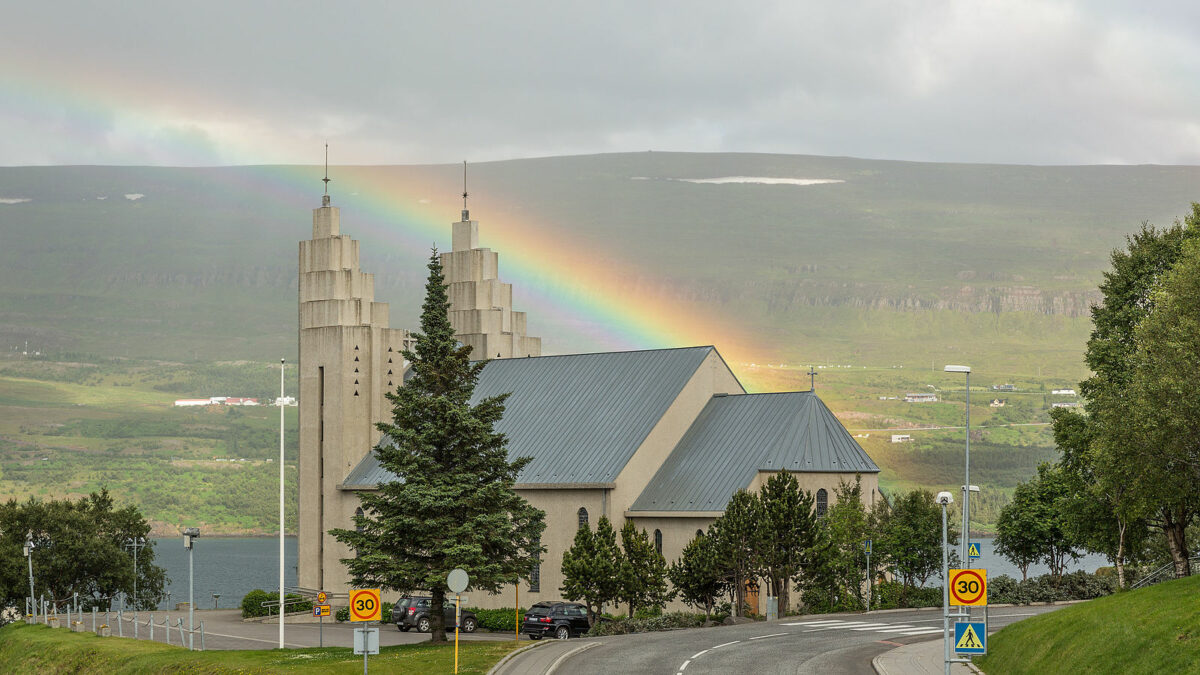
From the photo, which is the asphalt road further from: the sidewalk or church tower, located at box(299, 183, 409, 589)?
church tower, located at box(299, 183, 409, 589)

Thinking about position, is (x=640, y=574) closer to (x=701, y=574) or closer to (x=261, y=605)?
(x=701, y=574)

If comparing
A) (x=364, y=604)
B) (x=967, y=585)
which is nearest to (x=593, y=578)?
(x=364, y=604)

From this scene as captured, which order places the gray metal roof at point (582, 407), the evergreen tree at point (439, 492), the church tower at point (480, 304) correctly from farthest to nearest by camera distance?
the church tower at point (480, 304) < the gray metal roof at point (582, 407) < the evergreen tree at point (439, 492)

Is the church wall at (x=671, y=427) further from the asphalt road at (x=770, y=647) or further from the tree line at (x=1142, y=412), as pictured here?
the tree line at (x=1142, y=412)

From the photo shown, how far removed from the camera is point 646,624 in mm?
54250

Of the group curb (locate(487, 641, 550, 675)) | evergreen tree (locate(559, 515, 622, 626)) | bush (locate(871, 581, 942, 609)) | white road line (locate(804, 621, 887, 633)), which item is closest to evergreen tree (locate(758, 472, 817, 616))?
white road line (locate(804, 621, 887, 633))

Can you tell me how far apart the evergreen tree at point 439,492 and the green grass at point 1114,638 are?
18525 millimetres

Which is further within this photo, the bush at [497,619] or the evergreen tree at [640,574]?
the bush at [497,619]

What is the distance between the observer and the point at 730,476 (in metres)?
64.4

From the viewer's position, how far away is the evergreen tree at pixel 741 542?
185ft

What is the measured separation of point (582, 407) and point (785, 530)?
19.4 meters

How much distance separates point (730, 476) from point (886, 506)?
25.9 ft

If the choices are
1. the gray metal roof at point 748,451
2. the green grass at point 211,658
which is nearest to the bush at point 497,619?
the gray metal roof at point 748,451

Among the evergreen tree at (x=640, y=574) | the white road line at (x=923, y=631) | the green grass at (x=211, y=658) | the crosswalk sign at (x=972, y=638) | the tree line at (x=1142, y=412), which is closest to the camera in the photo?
the crosswalk sign at (x=972, y=638)
